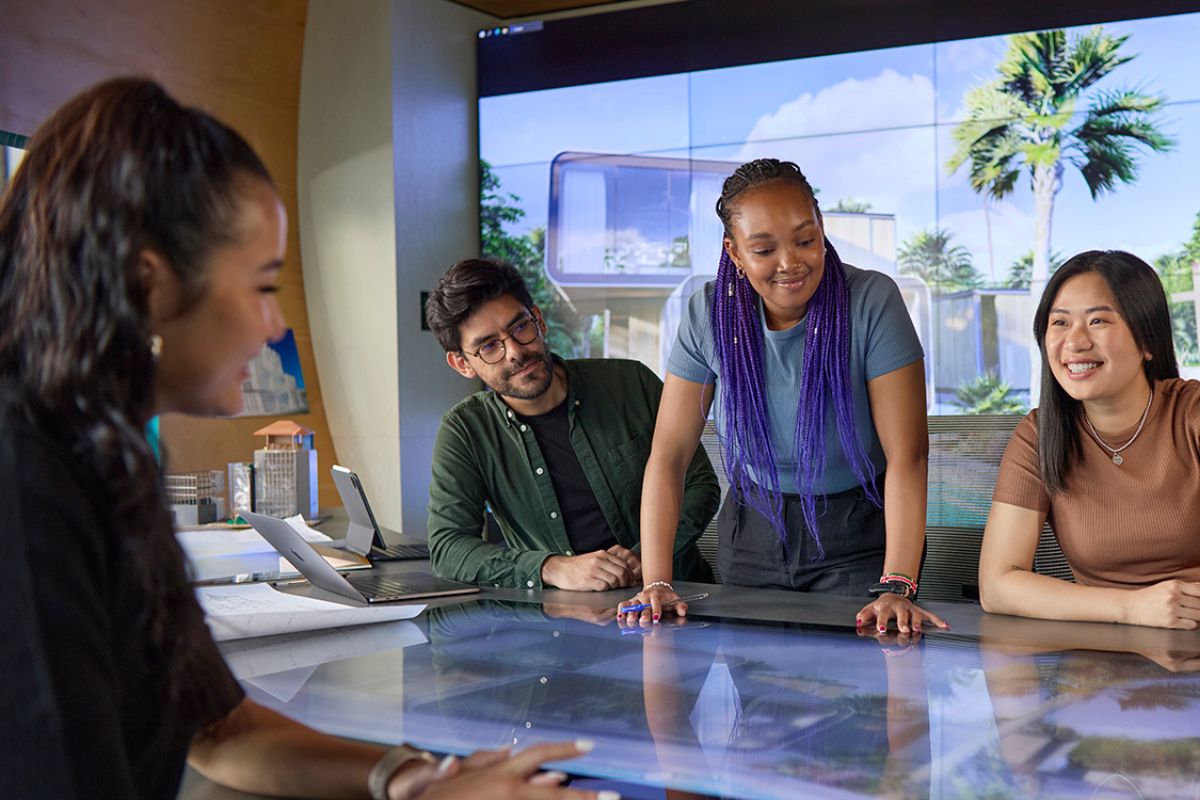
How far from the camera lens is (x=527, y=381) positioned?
252cm

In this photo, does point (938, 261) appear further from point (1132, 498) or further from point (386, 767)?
point (386, 767)

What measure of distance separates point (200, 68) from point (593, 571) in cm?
391

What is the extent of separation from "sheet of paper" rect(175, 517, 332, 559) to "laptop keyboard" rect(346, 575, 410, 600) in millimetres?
563

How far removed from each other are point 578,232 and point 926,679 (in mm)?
5056

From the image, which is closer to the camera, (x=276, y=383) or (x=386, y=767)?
(x=386, y=767)

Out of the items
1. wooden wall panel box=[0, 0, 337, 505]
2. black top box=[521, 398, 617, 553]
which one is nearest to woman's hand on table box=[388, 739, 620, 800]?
black top box=[521, 398, 617, 553]

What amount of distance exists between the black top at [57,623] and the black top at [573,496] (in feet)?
6.02

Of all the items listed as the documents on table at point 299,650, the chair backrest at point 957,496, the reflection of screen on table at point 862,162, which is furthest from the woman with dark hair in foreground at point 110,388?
the reflection of screen on table at point 862,162

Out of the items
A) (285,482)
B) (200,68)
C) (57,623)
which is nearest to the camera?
(57,623)

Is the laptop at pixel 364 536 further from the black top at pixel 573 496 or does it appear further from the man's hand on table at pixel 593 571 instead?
the man's hand on table at pixel 593 571

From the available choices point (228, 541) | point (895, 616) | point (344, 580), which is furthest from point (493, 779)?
point (228, 541)

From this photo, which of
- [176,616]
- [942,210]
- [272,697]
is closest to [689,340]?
[272,697]

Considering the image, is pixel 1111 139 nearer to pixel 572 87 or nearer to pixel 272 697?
pixel 572 87

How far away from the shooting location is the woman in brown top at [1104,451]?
6.50 feet
